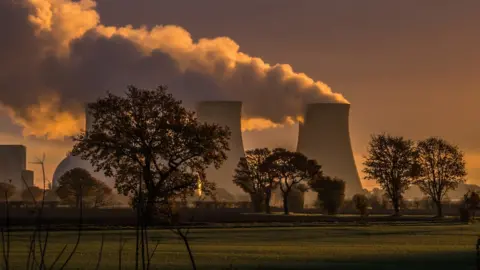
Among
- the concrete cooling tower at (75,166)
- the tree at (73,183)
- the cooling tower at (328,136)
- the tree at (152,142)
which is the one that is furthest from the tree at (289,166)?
the concrete cooling tower at (75,166)

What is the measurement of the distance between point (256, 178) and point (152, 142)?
5154 cm

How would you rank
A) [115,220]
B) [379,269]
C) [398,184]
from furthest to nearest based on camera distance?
[398,184] < [115,220] < [379,269]

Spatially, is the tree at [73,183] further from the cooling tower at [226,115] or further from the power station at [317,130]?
the cooling tower at [226,115]

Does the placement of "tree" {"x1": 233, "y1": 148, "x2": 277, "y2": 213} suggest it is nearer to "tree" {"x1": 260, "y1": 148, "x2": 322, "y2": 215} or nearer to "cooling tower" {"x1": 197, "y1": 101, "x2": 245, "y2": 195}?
"tree" {"x1": 260, "y1": 148, "x2": 322, "y2": 215}

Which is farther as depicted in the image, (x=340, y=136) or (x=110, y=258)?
(x=340, y=136)

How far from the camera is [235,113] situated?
12131cm

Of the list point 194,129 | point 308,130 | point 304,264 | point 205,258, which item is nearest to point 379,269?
point 304,264

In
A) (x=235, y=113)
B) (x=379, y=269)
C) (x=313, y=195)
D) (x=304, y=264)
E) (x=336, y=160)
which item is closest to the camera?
(x=379, y=269)

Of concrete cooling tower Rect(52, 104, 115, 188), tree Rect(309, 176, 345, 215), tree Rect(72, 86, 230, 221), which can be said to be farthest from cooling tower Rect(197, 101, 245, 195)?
tree Rect(72, 86, 230, 221)

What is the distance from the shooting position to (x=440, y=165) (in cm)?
9025

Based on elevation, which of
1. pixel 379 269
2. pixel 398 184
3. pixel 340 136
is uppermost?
pixel 340 136

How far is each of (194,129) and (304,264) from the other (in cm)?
3846

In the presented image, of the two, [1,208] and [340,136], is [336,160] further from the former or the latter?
[1,208]

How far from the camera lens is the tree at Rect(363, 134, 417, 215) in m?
87.1
